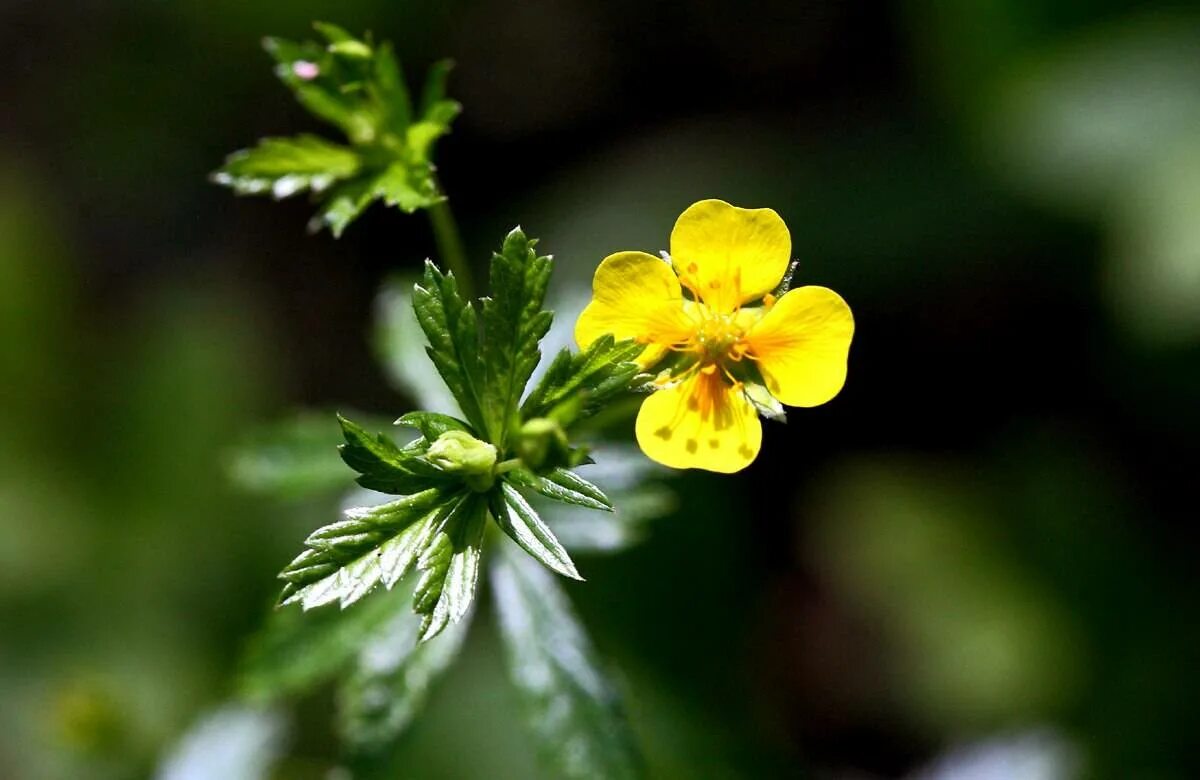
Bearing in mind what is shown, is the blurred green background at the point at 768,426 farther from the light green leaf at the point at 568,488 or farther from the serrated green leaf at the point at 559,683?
the light green leaf at the point at 568,488

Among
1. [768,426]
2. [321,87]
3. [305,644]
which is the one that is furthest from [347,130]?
[768,426]

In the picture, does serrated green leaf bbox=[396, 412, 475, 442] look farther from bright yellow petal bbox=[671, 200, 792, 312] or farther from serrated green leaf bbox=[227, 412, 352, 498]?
serrated green leaf bbox=[227, 412, 352, 498]

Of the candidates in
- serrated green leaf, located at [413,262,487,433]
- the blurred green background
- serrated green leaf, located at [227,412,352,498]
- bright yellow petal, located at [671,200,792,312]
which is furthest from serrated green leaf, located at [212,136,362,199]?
the blurred green background

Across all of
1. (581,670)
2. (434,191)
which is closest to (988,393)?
(581,670)

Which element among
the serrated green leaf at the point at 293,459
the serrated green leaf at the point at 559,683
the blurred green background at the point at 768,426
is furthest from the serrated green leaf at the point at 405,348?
the blurred green background at the point at 768,426

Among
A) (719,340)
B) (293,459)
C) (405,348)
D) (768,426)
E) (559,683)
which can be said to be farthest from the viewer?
(768,426)

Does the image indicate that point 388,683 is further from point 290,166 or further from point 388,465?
point 290,166
